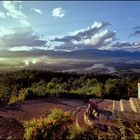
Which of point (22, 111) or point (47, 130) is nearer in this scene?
point (47, 130)

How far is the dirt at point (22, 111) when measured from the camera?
37.8 ft

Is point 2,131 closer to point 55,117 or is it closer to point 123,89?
point 55,117

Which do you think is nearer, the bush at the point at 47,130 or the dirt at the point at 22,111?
the bush at the point at 47,130

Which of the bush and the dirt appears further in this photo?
the dirt

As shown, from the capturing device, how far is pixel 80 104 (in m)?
16.9

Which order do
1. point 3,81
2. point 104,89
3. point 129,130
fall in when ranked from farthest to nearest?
point 3,81
point 104,89
point 129,130

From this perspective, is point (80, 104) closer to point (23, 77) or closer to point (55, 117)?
point (55, 117)

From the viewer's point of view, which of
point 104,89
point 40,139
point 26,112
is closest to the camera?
point 40,139

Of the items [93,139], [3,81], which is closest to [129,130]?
[93,139]

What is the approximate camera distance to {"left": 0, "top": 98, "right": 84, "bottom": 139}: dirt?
11.5 meters

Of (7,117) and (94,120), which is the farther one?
(7,117)

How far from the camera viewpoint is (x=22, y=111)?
1488 centimetres

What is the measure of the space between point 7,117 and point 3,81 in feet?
61.0

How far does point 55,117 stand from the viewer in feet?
37.5
